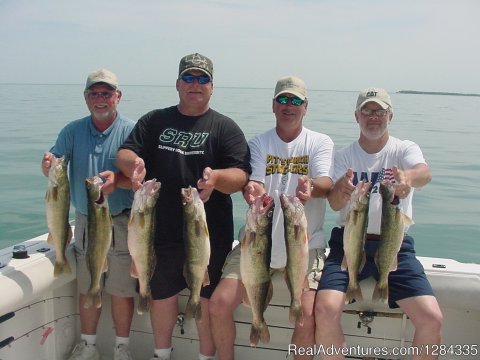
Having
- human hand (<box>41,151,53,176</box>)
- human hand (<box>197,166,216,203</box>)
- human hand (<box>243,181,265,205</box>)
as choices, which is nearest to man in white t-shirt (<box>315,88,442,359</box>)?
human hand (<box>243,181,265,205</box>)

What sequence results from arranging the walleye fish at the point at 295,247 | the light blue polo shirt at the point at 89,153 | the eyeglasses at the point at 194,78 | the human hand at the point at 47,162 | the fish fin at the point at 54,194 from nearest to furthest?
1. the walleye fish at the point at 295,247
2. the fish fin at the point at 54,194
3. the human hand at the point at 47,162
4. the eyeglasses at the point at 194,78
5. the light blue polo shirt at the point at 89,153

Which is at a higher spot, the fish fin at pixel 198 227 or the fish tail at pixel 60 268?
the fish fin at pixel 198 227

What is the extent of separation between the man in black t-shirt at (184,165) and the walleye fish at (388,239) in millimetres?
1231

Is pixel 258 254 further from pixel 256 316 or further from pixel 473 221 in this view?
pixel 473 221

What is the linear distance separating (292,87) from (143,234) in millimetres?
1864

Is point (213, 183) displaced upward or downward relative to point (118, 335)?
upward

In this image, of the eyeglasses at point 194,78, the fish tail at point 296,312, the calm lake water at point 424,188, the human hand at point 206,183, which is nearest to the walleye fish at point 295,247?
the fish tail at point 296,312

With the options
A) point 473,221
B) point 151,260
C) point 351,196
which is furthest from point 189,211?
point 473,221

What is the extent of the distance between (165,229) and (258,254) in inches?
41.0

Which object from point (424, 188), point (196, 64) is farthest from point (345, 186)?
point (424, 188)

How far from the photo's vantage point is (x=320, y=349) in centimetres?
401

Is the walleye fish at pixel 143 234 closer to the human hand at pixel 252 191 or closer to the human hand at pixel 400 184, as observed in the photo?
the human hand at pixel 252 191

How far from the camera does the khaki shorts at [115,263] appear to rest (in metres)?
4.69

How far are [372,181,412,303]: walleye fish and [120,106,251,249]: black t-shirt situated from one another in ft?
4.14
